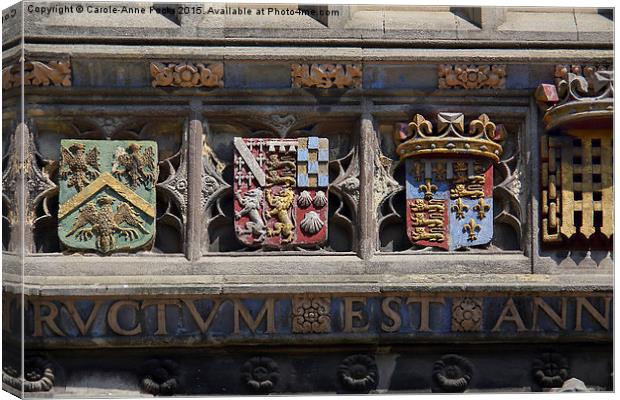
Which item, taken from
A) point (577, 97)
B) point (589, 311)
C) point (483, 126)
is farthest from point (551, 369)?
point (577, 97)

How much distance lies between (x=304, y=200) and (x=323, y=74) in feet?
3.39

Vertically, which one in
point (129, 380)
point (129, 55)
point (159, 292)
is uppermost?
point (129, 55)

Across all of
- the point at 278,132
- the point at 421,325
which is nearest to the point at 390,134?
the point at 278,132

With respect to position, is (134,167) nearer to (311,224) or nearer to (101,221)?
(101,221)

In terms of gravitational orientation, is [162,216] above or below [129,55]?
below

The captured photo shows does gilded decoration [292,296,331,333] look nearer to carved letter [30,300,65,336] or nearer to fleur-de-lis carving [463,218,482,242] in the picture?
fleur-de-lis carving [463,218,482,242]

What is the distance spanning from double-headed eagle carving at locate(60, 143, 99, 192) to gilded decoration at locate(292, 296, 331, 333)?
75.6 inches

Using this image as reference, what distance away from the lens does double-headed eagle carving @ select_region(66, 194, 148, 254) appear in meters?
10.2

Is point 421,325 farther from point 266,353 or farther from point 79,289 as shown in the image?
point 79,289

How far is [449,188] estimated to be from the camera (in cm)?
1041

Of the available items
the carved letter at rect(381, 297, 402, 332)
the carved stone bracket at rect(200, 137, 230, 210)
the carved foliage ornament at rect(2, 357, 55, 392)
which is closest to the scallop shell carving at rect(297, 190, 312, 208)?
the carved stone bracket at rect(200, 137, 230, 210)

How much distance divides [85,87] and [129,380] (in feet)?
7.81

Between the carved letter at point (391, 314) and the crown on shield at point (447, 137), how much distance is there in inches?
47.0

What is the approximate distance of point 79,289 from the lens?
9977mm
